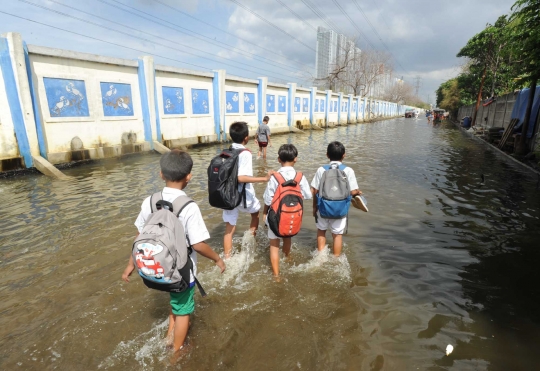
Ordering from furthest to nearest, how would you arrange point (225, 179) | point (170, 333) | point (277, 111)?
1. point (277, 111)
2. point (225, 179)
3. point (170, 333)

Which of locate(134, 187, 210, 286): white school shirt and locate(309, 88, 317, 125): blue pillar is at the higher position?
locate(309, 88, 317, 125): blue pillar

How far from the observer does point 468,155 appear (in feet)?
43.7

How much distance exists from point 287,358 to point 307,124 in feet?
92.9

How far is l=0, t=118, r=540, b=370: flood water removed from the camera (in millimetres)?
2498

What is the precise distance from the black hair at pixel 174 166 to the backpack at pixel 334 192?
1.72m

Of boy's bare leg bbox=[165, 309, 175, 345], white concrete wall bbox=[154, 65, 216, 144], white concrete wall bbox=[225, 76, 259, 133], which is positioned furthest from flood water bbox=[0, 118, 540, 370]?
white concrete wall bbox=[225, 76, 259, 133]

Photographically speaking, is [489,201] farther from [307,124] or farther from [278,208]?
[307,124]

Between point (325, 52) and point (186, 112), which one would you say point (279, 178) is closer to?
point (186, 112)

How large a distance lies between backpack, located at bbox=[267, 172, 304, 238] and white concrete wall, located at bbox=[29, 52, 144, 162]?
1028 cm

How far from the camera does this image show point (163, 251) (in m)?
1.93

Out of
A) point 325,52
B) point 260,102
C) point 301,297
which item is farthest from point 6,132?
point 325,52

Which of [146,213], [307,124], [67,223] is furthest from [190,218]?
[307,124]

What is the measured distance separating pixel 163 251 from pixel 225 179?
1.54m

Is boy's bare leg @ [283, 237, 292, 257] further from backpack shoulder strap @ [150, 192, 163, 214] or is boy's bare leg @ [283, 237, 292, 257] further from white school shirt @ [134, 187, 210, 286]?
backpack shoulder strap @ [150, 192, 163, 214]
